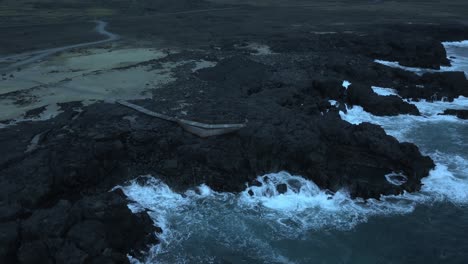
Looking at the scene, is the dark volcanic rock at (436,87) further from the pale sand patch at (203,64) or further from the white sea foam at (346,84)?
the pale sand patch at (203,64)

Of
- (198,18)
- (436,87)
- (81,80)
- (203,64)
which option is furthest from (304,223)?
(198,18)

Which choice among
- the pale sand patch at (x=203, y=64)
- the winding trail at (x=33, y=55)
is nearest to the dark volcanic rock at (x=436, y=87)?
the pale sand patch at (x=203, y=64)

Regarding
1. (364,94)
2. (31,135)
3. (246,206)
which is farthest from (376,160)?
(31,135)

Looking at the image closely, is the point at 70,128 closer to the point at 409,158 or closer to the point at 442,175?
the point at 409,158

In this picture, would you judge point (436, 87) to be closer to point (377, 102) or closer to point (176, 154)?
point (377, 102)

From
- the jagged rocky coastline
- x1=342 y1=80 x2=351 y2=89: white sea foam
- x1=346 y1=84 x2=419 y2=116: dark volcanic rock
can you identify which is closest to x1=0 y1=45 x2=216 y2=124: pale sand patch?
the jagged rocky coastline

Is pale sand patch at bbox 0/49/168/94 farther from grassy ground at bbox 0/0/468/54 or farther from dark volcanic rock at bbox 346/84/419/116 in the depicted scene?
dark volcanic rock at bbox 346/84/419/116
